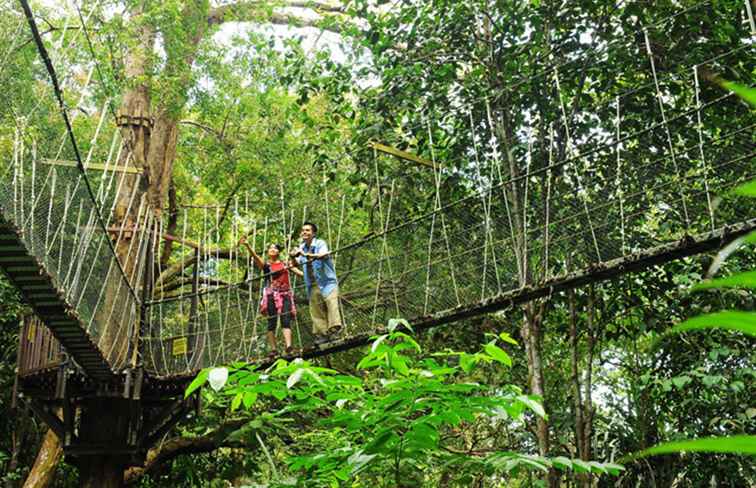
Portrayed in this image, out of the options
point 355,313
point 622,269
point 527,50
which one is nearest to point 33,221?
point 355,313

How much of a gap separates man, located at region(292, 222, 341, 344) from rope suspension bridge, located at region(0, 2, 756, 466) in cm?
13

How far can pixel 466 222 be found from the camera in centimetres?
522

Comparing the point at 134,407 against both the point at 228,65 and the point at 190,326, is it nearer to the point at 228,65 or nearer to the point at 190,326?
the point at 190,326

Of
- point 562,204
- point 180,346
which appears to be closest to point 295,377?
point 562,204

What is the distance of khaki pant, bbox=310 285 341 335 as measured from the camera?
4.98 metres

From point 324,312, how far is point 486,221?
162 cm

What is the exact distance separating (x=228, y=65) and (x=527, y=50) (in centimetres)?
341

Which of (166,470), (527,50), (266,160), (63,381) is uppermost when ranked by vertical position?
(266,160)

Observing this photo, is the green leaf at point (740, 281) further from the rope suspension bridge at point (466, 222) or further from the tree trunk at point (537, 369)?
the tree trunk at point (537, 369)

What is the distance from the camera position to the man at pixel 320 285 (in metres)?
4.98

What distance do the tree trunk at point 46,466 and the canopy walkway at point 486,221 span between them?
4.47 ft

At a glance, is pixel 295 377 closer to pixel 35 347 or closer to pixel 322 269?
Result: pixel 322 269

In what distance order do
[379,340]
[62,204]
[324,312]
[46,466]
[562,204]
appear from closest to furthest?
1. [379,340]
2. [62,204]
3. [562,204]
4. [324,312]
5. [46,466]

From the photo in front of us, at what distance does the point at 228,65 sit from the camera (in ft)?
24.6
